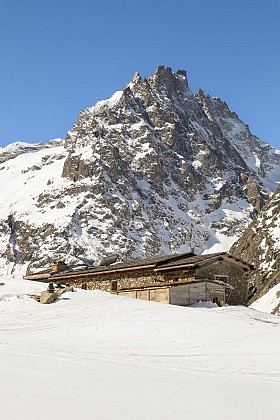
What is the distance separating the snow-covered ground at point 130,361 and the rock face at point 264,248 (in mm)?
30504

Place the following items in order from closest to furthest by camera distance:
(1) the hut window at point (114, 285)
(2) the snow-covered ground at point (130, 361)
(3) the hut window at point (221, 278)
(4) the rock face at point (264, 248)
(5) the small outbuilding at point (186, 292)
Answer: (2) the snow-covered ground at point (130, 361) → (5) the small outbuilding at point (186, 292) → (3) the hut window at point (221, 278) → (1) the hut window at point (114, 285) → (4) the rock face at point (264, 248)

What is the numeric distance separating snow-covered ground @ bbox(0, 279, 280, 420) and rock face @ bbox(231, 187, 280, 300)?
30504 millimetres

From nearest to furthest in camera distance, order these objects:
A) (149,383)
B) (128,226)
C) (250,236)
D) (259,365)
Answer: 1. (149,383)
2. (259,365)
3. (250,236)
4. (128,226)

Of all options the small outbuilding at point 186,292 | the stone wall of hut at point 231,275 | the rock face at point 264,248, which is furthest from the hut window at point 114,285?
the rock face at point 264,248

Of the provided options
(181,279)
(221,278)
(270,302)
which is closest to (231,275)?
(221,278)

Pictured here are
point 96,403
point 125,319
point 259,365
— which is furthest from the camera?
point 125,319

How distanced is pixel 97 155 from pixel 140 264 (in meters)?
163

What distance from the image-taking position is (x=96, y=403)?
5.51 m

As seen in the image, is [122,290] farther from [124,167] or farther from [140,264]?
[124,167]

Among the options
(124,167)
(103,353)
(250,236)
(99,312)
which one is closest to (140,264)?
(99,312)

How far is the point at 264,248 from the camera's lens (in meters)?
64.6

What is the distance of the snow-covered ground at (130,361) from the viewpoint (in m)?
5.54

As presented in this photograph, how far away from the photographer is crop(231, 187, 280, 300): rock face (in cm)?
5528

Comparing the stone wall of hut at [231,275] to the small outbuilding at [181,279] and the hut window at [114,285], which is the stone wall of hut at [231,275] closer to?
the small outbuilding at [181,279]
